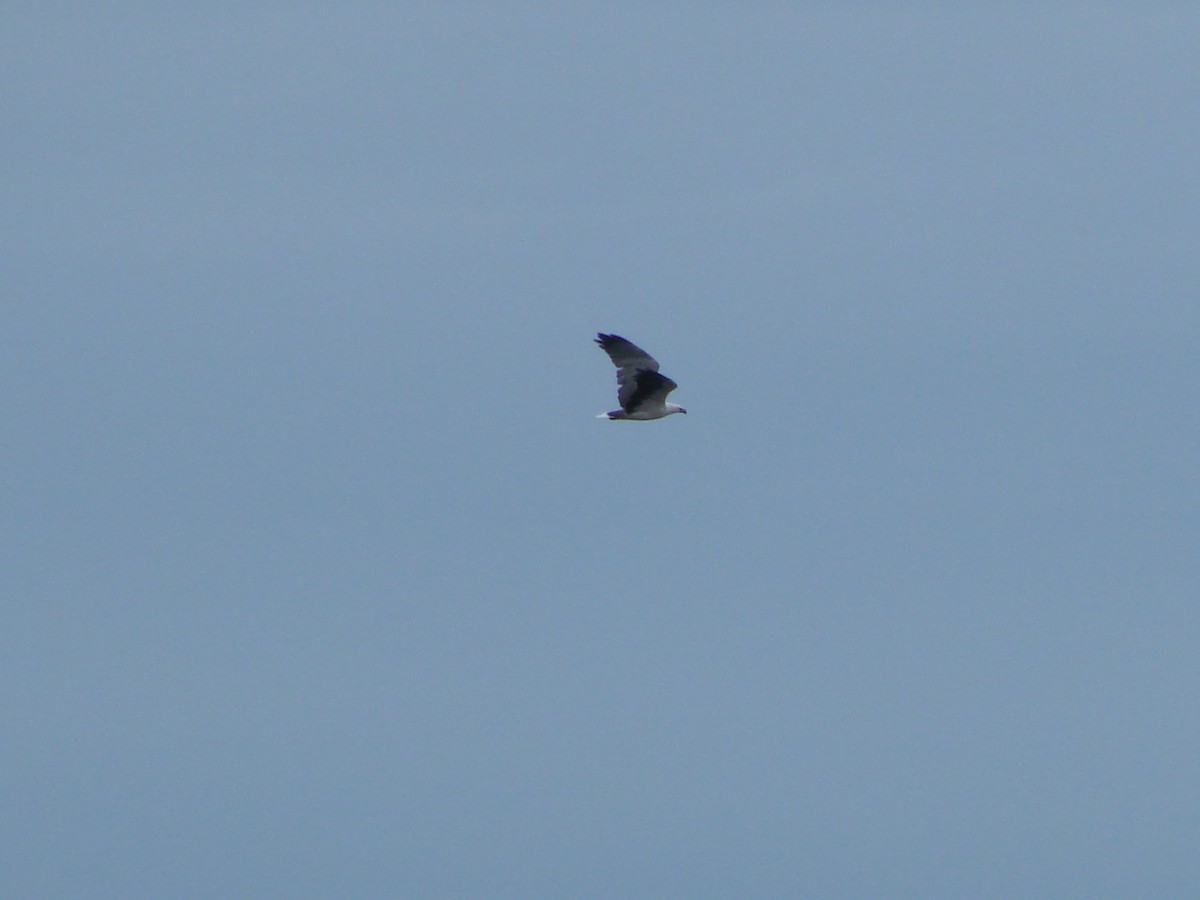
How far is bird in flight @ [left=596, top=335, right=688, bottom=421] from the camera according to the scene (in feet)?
309

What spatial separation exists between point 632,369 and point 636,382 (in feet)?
1.71

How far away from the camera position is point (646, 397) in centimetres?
9569

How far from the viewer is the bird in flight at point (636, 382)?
9406 cm

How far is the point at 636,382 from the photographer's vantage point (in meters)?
94.9

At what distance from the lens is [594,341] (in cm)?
9406

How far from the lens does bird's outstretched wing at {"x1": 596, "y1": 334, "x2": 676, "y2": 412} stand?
9388cm

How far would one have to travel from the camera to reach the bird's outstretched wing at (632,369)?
93.9 m

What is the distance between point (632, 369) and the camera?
3720 inches

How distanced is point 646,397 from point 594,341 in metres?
2.61
